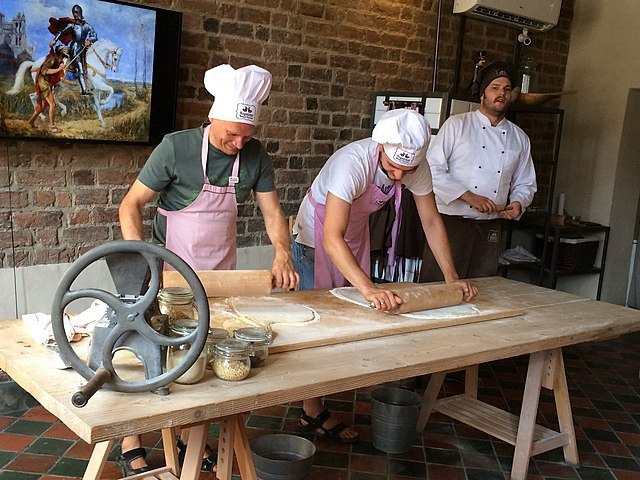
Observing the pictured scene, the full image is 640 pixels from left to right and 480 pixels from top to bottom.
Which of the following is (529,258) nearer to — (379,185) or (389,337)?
(379,185)

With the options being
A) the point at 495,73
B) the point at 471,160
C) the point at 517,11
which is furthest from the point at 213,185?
the point at 517,11

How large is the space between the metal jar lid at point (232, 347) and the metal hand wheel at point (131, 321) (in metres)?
0.14

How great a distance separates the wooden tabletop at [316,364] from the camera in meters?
1.44

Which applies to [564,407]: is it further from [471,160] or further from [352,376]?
[352,376]

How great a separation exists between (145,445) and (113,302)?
5.44 feet

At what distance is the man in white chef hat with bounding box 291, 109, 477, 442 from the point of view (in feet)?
8.04

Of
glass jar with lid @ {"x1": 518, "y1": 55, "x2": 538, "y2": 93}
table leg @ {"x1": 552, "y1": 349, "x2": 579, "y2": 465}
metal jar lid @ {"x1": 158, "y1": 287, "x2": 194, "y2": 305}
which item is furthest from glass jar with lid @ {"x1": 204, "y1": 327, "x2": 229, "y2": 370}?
glass jar with lid @ {"x1": 518, "y1": 55, "x2": 538, "y2": 93}

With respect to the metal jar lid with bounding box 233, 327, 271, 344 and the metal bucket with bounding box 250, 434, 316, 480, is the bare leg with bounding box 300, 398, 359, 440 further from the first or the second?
the metal jar lid with bounding box 233, 327, 271, 344

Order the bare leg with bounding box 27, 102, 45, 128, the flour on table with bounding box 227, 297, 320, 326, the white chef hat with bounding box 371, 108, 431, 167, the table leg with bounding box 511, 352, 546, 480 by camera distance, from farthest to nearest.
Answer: the bare leg with bounding box 27, 102, 45, 128
the table leg with bounding box 511, 352, 546, 480
the white chef hat with bounding box 371, 108, 431, 167
the flour on table with bounding box 227, 297, 320, 326

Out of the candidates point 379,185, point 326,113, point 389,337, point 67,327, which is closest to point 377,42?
point 326,113

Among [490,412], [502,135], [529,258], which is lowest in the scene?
[490,412]

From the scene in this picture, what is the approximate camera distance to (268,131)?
13.1ft

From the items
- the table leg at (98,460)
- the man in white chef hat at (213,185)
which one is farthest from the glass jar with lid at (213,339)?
the man in white chef hat at (213,185)

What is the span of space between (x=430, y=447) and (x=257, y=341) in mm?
1654
